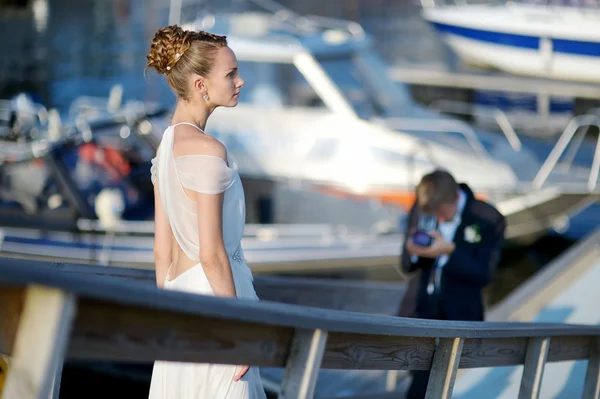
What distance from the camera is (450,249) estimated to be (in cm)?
417

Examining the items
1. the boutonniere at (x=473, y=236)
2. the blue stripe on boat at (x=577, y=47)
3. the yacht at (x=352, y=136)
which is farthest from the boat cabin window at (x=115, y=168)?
the blue stripe on boat at (x=577, y=47)

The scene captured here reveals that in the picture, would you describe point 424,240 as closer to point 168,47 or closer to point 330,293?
point 330,293

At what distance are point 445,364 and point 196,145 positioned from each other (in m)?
0.97

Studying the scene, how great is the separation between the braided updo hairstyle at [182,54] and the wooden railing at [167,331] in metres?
0.85

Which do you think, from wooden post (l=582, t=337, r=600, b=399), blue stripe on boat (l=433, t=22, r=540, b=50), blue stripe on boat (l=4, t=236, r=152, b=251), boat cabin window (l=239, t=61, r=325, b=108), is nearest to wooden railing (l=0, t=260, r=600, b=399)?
wooden post (l=582, t=337, r=600, b=399)

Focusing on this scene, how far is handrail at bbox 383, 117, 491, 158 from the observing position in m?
9.95

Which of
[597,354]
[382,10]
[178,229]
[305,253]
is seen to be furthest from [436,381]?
[382,10]

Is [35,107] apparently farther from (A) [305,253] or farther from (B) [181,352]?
(B) [181,352]

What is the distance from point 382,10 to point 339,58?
1102 inches

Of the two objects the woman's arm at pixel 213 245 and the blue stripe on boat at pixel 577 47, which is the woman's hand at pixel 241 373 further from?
the blue stripe on boat at pixel 577 47

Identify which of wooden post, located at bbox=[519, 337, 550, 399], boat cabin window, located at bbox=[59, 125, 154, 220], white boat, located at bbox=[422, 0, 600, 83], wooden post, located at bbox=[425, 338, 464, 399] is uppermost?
white boat, located at bbox=[422, 0, 600, 83]

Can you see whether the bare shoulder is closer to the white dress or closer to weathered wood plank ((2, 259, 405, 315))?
the white dress

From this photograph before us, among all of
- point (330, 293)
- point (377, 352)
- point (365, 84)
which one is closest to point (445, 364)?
point (377, 352)

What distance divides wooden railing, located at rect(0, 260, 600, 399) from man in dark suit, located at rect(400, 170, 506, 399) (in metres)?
1.71
